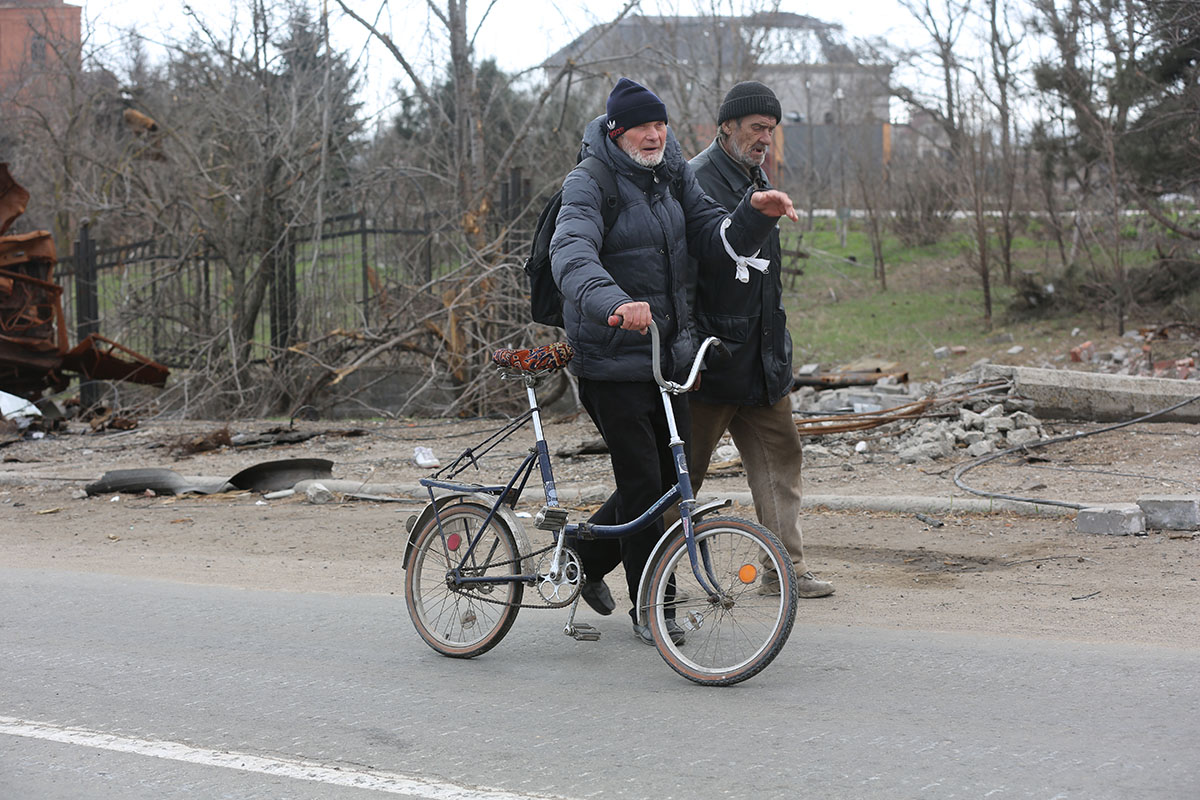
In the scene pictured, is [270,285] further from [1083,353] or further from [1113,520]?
[1113,520]

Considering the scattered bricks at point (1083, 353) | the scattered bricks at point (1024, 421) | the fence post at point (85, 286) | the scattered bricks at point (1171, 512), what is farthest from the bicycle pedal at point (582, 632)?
the fence post at point (85, 286)

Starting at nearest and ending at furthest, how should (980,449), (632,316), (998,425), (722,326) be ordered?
(632,316) → (722,326) → (980,449) → (998,425)

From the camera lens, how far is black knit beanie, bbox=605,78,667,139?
4684 mm

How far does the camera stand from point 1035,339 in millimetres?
16641

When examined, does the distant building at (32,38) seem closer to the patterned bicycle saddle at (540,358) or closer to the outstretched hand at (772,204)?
the patterned bicycle saddle at (540,358)

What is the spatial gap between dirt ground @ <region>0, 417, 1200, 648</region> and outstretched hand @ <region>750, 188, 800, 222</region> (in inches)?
75.1

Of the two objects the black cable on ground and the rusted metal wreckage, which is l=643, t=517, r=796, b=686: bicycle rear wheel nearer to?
the black cable on ground

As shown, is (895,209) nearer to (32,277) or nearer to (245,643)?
(32,277)

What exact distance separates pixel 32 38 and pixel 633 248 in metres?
25.2

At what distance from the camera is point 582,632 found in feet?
16.3

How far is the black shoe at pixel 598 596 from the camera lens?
5156mm

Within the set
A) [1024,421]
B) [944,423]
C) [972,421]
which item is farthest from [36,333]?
[1024,421]

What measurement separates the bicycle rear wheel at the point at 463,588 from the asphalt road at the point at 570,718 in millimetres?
110

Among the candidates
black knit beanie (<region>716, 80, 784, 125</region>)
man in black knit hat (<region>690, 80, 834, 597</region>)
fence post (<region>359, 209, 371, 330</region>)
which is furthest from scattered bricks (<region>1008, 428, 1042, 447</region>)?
fence post (<region>359, 209, 371, 330</region>)
